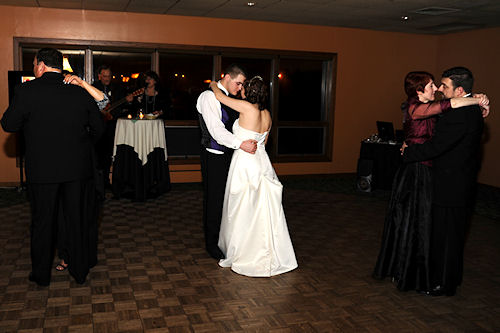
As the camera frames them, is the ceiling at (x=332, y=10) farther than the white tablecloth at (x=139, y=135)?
Yes

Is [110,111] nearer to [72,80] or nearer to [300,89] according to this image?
[72,80]

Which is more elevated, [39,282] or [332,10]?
[332,10]

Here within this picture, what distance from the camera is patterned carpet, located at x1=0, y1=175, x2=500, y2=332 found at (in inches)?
129

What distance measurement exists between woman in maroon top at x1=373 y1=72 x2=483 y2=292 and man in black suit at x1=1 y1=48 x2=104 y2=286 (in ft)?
7.83

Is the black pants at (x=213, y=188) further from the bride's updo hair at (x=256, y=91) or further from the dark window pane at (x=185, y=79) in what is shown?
the dark window pane at (x=185, y=79)

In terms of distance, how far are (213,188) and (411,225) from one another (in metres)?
1.76

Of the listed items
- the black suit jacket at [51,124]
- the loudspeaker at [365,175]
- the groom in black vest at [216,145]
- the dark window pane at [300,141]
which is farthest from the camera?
the dark window pane at [300,141]

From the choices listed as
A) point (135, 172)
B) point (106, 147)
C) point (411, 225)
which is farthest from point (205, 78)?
point (411, 225)

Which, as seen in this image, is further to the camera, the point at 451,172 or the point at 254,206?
the point at 254,206

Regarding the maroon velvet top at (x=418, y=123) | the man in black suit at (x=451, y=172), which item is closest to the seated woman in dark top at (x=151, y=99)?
the maroon velvet top at (x=418, y=123)

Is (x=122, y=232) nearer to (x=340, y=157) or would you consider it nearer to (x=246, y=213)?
(x=246, y=213)

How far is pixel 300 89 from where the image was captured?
10.6m

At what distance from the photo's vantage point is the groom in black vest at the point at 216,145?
427 cm

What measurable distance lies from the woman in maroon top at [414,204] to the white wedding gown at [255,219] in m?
0.90
